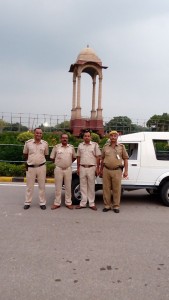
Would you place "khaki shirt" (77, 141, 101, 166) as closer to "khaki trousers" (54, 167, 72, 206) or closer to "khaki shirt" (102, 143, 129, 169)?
"khaki shirt" (102, 143, 129, 169)

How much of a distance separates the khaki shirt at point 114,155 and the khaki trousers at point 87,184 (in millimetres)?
383

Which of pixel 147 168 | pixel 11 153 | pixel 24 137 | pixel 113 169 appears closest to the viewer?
pixel 113 169

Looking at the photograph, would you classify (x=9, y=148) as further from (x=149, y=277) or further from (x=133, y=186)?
(x=149, y=277)

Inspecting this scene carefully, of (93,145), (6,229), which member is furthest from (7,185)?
(6,229)

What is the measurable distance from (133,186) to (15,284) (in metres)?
4.23

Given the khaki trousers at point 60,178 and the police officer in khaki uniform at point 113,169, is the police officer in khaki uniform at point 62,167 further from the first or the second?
the police officer in khaki uniform at point 113,169

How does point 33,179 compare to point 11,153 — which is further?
point 11,153

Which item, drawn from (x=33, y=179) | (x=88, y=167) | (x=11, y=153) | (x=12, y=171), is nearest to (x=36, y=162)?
(x=33, y=179)

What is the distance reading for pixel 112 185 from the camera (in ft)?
21.4

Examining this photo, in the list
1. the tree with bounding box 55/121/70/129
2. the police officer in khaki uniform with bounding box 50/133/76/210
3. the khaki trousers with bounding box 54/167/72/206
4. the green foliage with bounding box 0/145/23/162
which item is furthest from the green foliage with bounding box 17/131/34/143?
the tree with bounding box 55/121/70/129

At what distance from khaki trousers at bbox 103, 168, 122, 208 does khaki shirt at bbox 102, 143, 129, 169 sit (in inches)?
6.1

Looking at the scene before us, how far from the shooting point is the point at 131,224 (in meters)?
5.52

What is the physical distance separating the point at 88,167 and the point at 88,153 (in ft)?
1.01

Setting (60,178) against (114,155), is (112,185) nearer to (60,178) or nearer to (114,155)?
(114,155)
